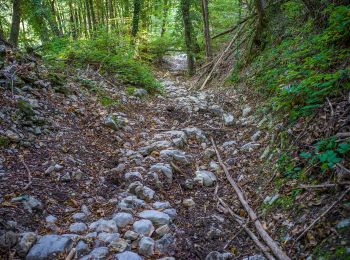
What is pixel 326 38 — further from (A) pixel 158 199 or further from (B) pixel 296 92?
(A) pixel 158 199

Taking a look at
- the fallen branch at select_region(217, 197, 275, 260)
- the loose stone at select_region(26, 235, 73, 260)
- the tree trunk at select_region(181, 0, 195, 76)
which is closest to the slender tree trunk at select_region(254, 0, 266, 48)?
the tree trunk at select_region(181, 0, 195, 76)

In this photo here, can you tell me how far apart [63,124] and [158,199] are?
2113 millimetres

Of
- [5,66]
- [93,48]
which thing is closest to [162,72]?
[93,48]

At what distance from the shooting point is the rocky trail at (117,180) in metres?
2.58

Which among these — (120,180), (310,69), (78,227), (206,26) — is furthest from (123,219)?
(206,26)

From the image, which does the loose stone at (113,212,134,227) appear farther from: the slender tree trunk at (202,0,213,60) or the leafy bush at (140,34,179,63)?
the leafy bush at (140,34,179,63)

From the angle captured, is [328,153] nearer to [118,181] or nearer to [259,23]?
[118,181]

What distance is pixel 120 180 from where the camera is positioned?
3719 mm

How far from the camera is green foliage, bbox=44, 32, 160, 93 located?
26.0 ft

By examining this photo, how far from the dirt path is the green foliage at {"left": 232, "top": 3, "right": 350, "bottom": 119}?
0.75 m

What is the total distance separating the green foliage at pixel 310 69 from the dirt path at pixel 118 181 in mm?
754

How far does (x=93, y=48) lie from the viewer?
831 centimetres

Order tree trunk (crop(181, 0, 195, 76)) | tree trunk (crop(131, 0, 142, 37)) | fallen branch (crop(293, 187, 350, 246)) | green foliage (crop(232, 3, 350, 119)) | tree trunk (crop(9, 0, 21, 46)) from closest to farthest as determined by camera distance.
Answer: fallen branch (crop(293, 187, 350, 246)), green foliage (crop(232, 3, 350, 119)), tree trunk (crop(9, 0, 21, 46)), tree trunk (crop(181, 0, 195, 76)), tree trunk (crop(131, 0, 142, 37))

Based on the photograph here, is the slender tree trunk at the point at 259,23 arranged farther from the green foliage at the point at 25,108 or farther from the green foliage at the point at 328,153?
the green foliage at the point at 25,108
